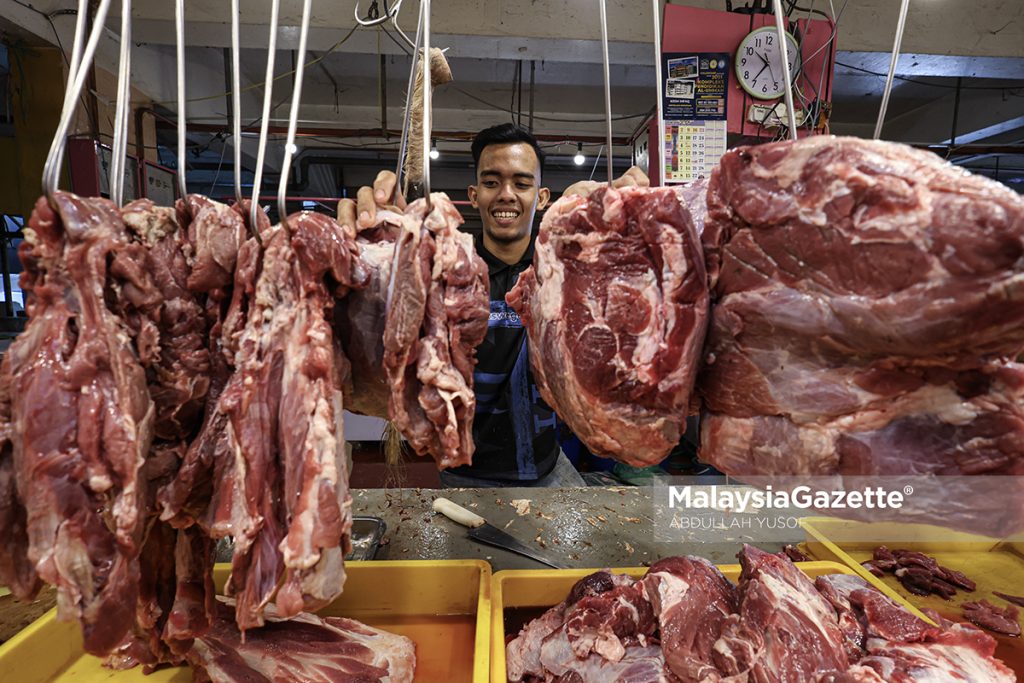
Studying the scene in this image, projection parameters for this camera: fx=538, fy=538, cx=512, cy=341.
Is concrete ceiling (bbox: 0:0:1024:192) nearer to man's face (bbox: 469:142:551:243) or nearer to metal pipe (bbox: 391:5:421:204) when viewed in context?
man's face (bbox: 469:142:551:243)

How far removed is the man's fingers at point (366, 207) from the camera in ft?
5.31

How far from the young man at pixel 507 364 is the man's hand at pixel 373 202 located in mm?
2023

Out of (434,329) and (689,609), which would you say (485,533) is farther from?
(434,329)

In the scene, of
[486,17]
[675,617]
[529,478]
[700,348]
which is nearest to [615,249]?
[700,348]

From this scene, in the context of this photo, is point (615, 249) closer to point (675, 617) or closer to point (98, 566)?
point (675, 617)

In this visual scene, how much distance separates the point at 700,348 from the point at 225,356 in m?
1.29

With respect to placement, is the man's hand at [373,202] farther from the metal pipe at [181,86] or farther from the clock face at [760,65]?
the clock face at [760,65]

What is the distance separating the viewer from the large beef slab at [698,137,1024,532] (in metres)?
1.10

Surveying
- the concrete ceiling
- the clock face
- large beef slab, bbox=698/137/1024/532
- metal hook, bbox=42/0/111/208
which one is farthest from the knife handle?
the clock face

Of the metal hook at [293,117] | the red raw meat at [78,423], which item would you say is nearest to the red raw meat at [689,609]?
the red raw meat at [78,423]

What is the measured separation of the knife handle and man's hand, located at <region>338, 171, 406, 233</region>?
1.67 meters

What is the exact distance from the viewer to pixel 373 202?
171cm

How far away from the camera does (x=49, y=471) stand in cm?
123

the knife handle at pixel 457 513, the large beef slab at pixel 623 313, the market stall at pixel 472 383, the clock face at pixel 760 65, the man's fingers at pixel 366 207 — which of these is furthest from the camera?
the clock face at pixel 760 65
